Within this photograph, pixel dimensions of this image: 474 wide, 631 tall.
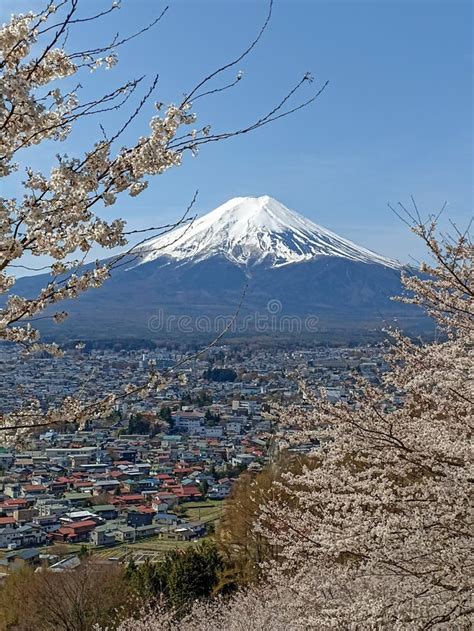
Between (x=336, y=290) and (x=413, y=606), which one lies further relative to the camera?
(x=336, y=290)

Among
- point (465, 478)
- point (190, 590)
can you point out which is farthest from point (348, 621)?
point (190, 590)

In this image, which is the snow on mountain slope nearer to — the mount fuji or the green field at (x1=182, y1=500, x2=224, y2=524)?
the mount fuji

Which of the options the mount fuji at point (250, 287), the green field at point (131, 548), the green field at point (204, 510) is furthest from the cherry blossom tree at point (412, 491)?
the mount fuji at point (250, 287)

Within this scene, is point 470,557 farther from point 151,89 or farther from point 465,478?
point 151,89

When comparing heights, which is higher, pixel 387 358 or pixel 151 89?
pixel 151 89

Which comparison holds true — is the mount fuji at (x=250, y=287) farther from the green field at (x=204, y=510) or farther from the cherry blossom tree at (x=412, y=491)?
the cherry blossom tree at (x=412, y=491)

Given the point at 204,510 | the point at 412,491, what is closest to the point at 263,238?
the point at 204,510
